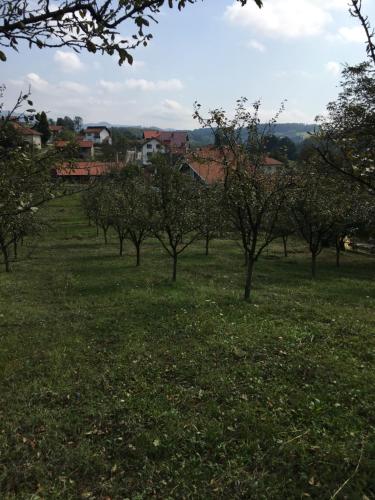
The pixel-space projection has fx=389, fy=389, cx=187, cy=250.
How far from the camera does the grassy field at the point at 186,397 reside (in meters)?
5.46

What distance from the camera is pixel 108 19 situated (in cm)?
297

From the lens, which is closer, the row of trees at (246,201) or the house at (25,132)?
the house at (25,132)

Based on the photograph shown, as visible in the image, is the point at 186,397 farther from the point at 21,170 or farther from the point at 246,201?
the point at 246,201

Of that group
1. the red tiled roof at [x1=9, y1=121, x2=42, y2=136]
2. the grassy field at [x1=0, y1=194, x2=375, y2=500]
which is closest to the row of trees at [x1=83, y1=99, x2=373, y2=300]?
the grassy field at [x1=0, y1=194, x2=375, y2=500]

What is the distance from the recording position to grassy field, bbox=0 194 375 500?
546 cm

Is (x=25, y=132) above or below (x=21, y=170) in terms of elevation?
above

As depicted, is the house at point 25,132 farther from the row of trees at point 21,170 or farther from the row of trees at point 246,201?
the row of trees at point 246,201

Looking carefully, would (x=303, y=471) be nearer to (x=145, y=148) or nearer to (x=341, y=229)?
(x=341, y=229)

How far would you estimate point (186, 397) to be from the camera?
24.5 ft

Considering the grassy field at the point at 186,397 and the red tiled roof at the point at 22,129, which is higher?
the red tiled roof at the point at 22,129

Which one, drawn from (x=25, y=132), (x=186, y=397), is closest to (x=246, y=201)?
(x=186, y=397)

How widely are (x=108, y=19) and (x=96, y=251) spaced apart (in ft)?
96.4

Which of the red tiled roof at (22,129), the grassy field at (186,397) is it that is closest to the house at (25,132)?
the red tiled roof at (22,129)

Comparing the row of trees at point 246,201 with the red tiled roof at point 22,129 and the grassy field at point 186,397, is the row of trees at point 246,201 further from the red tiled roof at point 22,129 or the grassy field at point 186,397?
the red tiled roof at point 22,129
